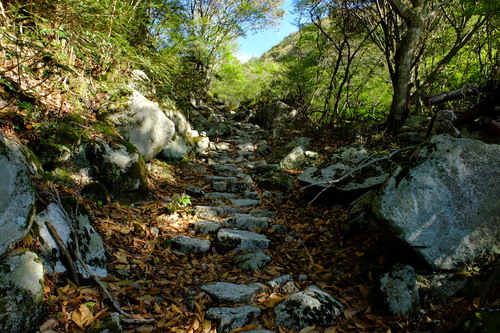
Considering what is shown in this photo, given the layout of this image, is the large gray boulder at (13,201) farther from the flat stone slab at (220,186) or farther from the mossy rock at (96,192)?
the flat stone slab at (220,186)

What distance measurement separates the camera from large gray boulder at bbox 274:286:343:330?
2582 mm

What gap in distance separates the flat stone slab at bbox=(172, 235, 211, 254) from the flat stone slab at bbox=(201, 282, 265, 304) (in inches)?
32.8

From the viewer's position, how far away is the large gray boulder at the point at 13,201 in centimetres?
221

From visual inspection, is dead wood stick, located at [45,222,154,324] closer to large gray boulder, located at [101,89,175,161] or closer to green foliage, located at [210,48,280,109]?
large gray boulder, located at [101,89,175,161]

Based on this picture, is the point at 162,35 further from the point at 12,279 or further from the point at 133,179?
the point at 12,279

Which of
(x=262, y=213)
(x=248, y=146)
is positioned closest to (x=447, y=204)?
(x=262, y=213)

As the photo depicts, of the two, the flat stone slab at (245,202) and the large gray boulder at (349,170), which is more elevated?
the large gray boulder at (349,170)

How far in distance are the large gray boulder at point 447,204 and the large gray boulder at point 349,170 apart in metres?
1.16

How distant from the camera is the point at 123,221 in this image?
4023 millimetres

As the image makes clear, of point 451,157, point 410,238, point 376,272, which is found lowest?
point 376,272

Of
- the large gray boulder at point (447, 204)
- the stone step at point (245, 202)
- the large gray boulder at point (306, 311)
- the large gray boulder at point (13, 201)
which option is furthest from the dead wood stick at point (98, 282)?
the stone step at point (245, 202)

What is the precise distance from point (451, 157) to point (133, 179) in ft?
15.5

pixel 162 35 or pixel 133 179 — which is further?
pixel 162 35

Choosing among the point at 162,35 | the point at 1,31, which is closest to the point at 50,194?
the point at 1,31
